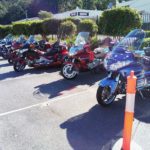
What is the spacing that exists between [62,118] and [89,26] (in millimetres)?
11501

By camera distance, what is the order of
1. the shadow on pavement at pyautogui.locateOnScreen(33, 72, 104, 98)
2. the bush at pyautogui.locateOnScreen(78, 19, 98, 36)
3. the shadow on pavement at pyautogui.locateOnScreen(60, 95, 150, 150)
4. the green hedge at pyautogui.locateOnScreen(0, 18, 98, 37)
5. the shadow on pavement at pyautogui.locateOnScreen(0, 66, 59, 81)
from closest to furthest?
1. the shadow on pavement at pyautogui.locateOnScreen(60, 95, 150, 150)
2. the shadow on pavement at pyautogui.locateOnScreen(33, 72, 104, 98)
3. the shadow on pavement at pyautogui.locateOnScreen(0, 66, 59, 81)
4. the bush at pyautogui.locateOnScreen(78, 19, 98, 36)
5. the green hedge at pyautogui.locateOnScreen(0, 18, 98, 37)

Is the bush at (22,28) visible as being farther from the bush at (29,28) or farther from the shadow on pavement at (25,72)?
the shadow on pavement at (25,72)

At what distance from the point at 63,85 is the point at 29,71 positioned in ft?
9.51

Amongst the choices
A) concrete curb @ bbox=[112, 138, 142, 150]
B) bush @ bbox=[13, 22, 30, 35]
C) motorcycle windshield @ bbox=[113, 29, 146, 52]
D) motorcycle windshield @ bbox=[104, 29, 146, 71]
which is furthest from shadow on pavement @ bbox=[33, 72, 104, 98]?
bush @ bbox=[13, 22, 30, 35]

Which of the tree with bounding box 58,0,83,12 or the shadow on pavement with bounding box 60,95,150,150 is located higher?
the tree with bounding box 58,0,83,12

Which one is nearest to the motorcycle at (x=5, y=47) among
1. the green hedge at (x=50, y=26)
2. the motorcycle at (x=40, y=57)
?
the green hedge at (x=50, y=26)

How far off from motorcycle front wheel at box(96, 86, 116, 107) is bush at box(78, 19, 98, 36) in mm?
10287

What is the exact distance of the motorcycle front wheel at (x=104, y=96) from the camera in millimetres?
6148

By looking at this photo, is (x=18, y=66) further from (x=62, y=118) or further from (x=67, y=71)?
(x=62, y=118)

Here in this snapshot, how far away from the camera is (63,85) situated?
836 cm

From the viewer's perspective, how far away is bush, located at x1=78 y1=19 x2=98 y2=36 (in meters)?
16.2

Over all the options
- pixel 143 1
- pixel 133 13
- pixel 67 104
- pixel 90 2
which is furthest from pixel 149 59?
pixel 90 2

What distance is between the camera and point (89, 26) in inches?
651

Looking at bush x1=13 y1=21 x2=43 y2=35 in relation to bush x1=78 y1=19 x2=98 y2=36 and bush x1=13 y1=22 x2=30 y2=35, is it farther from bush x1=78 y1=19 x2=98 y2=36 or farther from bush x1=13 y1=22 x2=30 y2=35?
bush x1=78 y1=19 x2=98 y2=36
